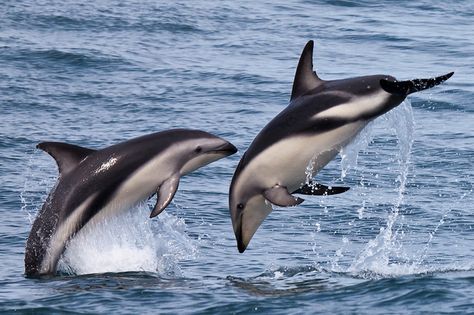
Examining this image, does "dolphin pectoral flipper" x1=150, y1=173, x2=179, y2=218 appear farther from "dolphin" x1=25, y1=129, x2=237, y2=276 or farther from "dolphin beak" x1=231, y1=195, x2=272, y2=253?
"dolphin beak" x1=231, y1=195, x2=272, y2=253

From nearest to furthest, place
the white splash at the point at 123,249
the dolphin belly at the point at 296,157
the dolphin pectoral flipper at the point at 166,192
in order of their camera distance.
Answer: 1. the dolphin belly at the point at 296,157
2. the dolphin pectoral flipper at the point at 166,192
3. the white splash at the point at 123,249

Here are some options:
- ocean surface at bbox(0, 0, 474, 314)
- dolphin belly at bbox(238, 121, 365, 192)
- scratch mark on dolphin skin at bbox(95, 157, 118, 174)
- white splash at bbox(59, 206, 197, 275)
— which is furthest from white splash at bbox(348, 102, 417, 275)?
scratch mark on dolphin skin at bbox(95, 157, 118, 174)

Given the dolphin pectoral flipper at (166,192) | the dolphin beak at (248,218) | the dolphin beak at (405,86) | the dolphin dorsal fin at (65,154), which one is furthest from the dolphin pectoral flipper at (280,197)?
the dolphin dorsal fin at (65,154)

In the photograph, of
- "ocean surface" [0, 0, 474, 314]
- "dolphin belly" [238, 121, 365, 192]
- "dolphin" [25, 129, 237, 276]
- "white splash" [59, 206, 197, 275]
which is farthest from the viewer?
"white splash" [59, 206, 197, 275]

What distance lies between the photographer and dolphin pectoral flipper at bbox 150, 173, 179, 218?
11289mm

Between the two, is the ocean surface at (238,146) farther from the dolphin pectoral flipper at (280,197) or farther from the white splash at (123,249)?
the dolphin pectoral flipper at (280,197)

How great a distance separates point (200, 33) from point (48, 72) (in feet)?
14.0

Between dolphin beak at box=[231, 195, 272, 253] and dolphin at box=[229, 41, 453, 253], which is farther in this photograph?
dolphin beak at box=[231, 195, 272, 253]

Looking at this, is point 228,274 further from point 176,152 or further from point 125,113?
point 125,113

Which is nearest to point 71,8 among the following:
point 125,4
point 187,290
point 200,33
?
point 125,4

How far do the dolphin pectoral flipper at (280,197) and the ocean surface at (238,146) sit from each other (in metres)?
0.55

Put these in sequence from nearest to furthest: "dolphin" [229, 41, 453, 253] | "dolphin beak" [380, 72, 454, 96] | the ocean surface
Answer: "dolphin beak" [380, 72, 454, 96] → the ocean surface → "dolphin" [229, 41, 453, 253]

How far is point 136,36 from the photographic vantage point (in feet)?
82.5

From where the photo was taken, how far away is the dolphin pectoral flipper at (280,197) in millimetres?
11148
